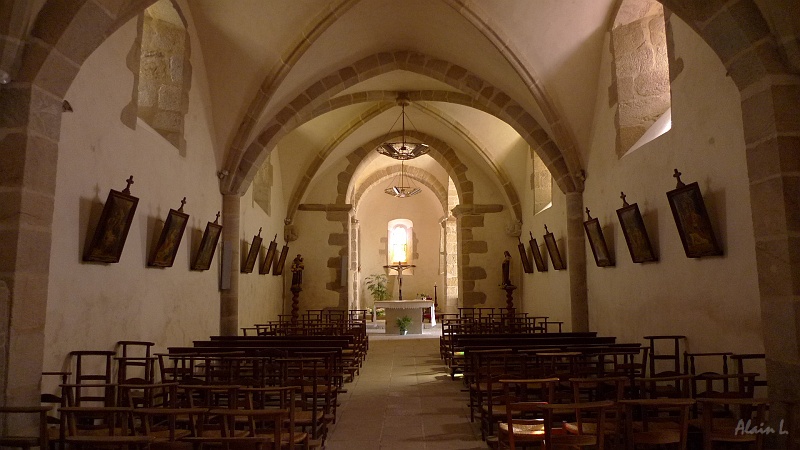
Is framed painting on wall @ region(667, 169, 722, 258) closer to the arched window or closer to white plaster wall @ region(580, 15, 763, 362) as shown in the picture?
white plaster wall @ region(580, 15, 763, 362)

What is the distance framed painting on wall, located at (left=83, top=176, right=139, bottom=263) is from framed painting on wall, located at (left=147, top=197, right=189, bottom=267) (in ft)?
2.90

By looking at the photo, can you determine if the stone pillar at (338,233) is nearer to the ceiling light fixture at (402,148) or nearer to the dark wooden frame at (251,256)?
the ceiling light fixture at (402,148)

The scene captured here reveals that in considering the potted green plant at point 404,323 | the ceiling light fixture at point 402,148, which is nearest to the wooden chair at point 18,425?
the ceiling light fixture at point 402,148

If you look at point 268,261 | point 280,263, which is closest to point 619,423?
point 268,261

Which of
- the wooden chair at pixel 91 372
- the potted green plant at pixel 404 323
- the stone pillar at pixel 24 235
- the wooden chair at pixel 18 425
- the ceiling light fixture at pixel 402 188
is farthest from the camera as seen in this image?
the ceiling light fixture at pixel 402 188

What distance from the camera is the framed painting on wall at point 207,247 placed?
305 inches

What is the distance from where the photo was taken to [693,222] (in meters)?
5.27

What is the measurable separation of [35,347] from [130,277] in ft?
6.54

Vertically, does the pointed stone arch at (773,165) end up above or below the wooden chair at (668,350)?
above

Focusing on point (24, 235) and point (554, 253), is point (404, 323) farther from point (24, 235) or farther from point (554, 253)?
point (24, 235)

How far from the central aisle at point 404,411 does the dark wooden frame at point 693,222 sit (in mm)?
2637

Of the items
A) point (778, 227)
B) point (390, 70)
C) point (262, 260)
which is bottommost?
point (778, 227)

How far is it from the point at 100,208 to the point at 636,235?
222 inches

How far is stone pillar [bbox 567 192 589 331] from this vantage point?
8.96 meters
